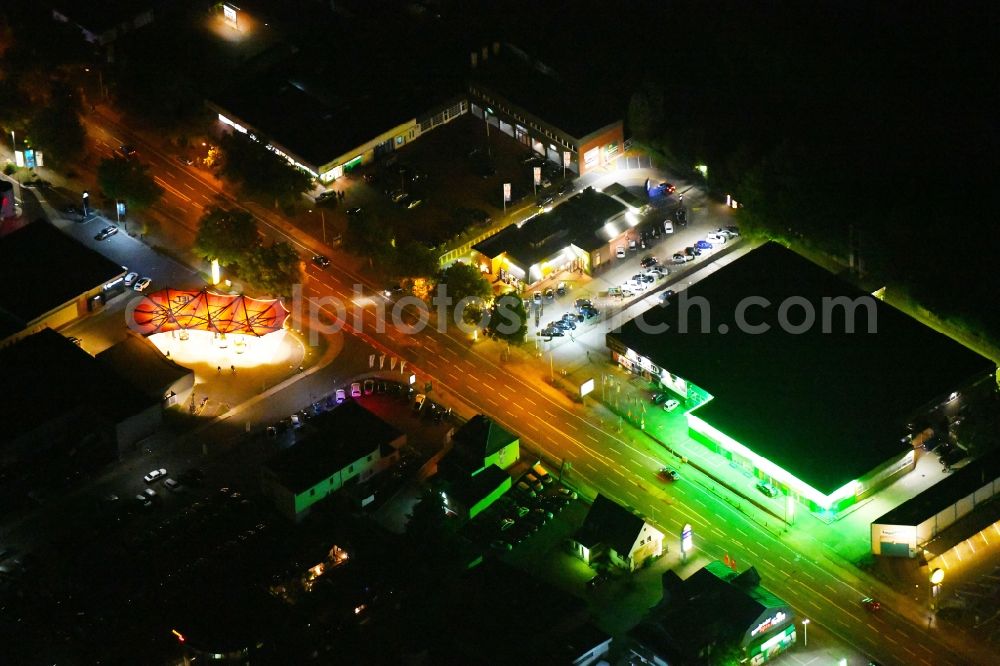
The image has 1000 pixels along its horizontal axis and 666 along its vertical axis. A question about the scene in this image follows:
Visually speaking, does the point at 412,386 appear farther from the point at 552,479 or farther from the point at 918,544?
the point at 918,544

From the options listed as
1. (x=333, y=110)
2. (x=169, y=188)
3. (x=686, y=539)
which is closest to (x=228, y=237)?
(x=169, y=188)

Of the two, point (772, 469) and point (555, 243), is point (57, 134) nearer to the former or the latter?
point (555, 243)

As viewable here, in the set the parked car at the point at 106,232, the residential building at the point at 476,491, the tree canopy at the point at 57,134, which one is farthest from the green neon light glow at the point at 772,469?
the tree canopy at the point at 57,134

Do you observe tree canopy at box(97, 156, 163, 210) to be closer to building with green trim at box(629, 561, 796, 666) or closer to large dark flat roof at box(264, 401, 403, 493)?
large dark flat roof at box(264, 401, 403, 493)

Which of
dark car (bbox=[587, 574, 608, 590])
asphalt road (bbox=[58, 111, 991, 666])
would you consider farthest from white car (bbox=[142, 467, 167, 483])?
dark car (bbox=[587, 574, 608, 590])

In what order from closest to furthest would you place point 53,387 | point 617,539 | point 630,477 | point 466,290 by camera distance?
point 617,539 → point 630,477 → point 53,387 → point 466,290
